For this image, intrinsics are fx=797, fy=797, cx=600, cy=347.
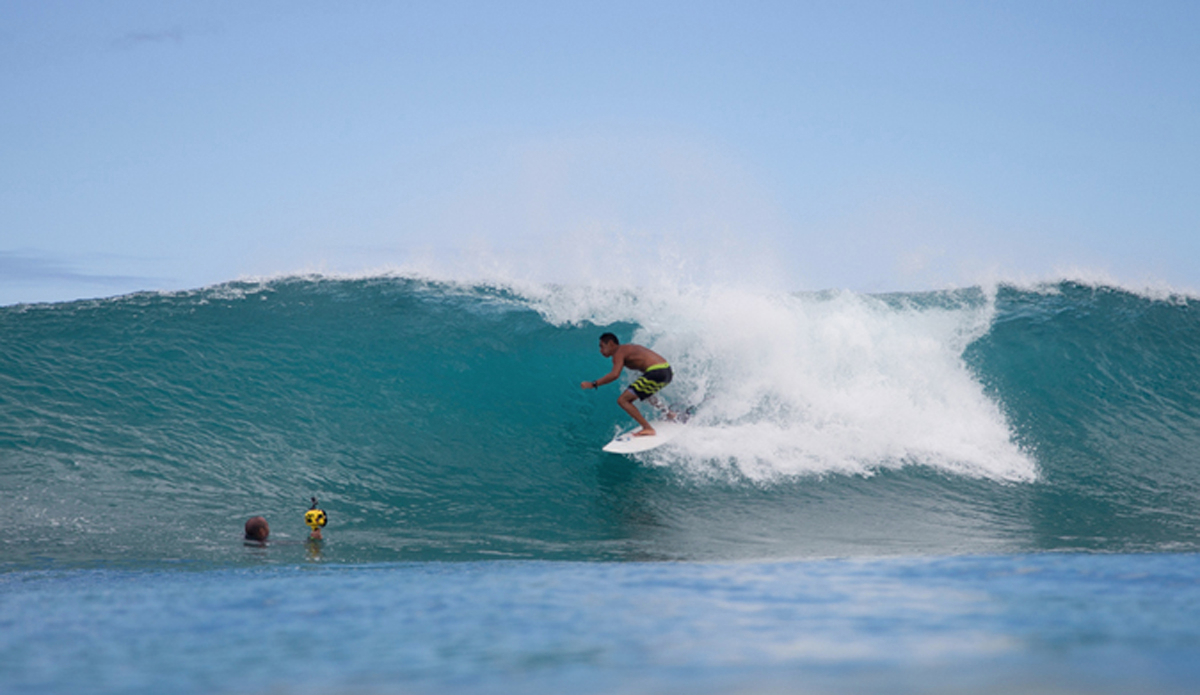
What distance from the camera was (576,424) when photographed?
9.00 metres

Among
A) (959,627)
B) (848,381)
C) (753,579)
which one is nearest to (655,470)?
(848,381)

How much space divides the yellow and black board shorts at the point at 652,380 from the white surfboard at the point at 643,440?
0.40 meters

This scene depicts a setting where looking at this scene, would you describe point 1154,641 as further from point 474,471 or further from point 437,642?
point 474,471

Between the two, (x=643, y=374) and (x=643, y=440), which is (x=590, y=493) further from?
(x=643, y=374)

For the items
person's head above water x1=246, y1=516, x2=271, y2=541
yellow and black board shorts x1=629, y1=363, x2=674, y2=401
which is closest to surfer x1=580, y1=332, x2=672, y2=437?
yellow and black board shorts x1=629, y1=363, x2=674, y2=401

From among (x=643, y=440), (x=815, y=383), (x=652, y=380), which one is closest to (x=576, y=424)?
(x=643, y=440)

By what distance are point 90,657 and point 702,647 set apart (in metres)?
2.24

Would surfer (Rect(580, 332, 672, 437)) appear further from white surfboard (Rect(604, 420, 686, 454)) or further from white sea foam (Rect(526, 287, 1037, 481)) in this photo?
white sea foam (Rect(526, 287, 1037, 481))

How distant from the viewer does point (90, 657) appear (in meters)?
2.93

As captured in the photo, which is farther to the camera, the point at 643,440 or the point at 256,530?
the point at 643,440

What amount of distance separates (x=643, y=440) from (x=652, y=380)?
600mm

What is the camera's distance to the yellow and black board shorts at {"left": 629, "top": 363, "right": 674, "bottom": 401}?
7.88 m

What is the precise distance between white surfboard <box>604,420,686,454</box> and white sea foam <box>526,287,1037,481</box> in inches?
5.3

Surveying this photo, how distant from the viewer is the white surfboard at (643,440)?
25.7 ft
